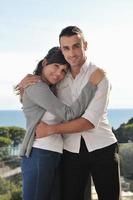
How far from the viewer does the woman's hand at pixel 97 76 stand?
212 cm

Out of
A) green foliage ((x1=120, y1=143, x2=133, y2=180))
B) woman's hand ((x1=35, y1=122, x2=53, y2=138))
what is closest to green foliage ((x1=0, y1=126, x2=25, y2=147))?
green foliage ((x1=120, y1=143, x2=133, y2=180))

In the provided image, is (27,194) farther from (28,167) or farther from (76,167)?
(76,167)

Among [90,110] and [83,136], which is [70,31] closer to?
[90,110]

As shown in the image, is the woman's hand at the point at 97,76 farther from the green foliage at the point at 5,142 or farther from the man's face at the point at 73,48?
the green foliage at the point at 5,142

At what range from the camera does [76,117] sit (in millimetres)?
2125

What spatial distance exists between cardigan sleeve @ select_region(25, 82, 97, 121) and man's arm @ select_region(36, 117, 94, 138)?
0.11ft

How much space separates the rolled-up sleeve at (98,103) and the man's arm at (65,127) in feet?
0.08

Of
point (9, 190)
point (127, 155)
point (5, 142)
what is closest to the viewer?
point (127, 155)

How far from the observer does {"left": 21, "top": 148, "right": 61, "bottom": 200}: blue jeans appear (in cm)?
207

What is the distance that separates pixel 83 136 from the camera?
216 cm

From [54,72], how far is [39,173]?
1.43ft

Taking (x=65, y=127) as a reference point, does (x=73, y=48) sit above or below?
above

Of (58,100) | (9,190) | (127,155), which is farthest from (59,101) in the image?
(9,190)

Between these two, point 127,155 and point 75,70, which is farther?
point 127,155
